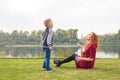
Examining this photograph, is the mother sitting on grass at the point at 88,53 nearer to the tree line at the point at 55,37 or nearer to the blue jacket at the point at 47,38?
the blue jacket at the point at 47,38

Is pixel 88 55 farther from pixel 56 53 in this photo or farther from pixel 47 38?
pixel 56 53

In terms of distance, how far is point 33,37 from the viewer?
97312mm

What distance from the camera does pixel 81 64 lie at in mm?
9414

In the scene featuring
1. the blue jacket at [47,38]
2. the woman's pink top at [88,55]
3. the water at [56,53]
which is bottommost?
the water at [56,53]

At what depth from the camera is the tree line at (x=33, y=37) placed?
81.2 meters

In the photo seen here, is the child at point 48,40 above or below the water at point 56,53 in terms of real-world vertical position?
above

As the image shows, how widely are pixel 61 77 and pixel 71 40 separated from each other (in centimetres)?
7447

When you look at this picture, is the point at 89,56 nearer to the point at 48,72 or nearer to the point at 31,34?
the point at 48,72

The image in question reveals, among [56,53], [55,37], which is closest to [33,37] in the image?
[55,37]

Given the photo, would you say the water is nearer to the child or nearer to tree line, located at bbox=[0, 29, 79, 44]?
the child

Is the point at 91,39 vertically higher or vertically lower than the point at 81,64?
higher

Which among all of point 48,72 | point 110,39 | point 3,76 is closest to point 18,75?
point 3,76

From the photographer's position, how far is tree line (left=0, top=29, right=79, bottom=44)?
81250 mm

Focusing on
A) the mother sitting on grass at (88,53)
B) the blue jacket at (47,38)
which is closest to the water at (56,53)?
the mother sitting on grass at (88,53)
